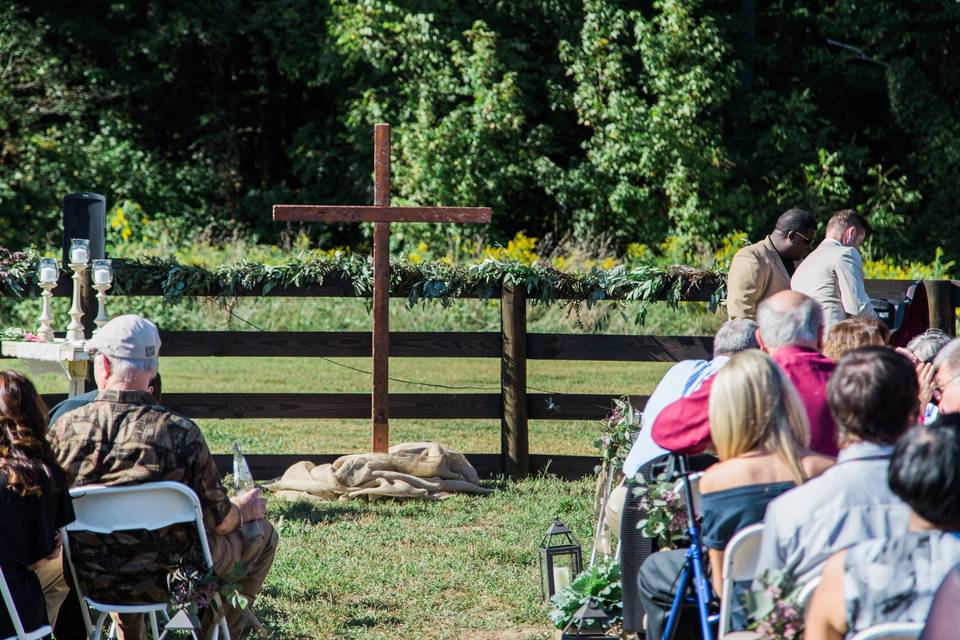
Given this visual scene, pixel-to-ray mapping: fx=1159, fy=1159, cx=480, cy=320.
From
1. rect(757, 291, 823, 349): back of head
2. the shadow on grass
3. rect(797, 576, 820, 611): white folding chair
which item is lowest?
the shadow on grass

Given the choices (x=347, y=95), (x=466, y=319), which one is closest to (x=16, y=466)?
(x=466, y=319)

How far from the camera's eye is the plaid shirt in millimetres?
3908

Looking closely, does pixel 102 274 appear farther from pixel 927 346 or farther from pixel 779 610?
pixel 779 610

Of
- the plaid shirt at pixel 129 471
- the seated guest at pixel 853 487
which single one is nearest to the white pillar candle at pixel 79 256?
the plaid shirt at pixel 129 471

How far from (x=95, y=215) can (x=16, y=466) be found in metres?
4.22

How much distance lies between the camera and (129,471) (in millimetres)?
3893

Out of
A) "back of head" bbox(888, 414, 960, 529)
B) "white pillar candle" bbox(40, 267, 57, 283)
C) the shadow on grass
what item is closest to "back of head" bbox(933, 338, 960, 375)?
"back of head" bbox(888, 414, 960, 529)

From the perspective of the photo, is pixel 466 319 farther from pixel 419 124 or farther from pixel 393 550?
pixel 393 550

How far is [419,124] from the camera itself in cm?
1964

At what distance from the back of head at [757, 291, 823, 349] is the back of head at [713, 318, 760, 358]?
0.42m

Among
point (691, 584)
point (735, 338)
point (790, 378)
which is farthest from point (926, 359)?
point (691, 584)

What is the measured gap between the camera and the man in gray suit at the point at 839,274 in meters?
6.75

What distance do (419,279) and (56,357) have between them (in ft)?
9.40

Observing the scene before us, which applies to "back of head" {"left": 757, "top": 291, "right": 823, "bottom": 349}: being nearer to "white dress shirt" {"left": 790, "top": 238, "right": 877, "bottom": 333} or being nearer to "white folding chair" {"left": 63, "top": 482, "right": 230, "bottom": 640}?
"white folding chair" {"left": 63, "top": 482, "right": 230, "bottom": 640}
